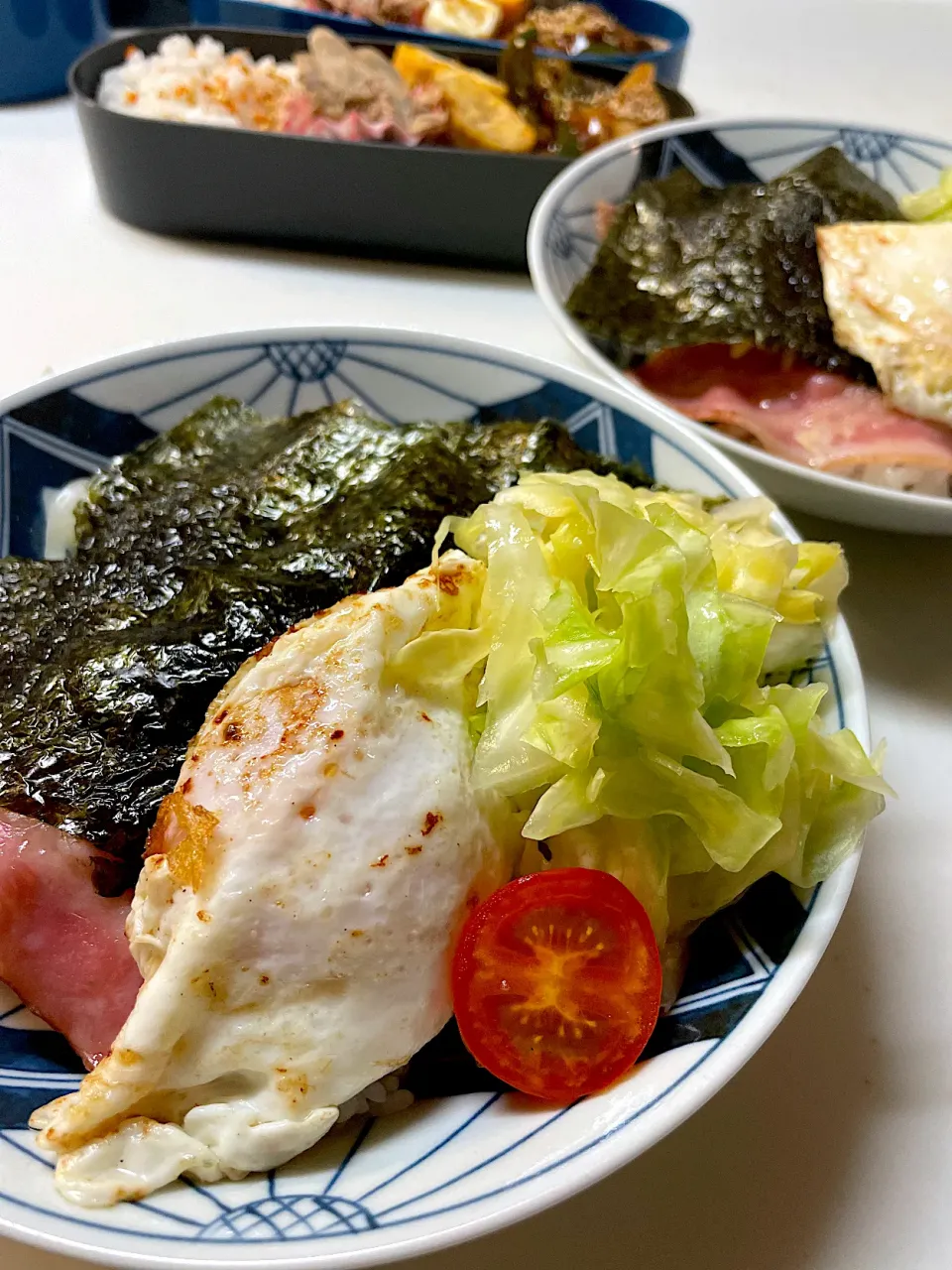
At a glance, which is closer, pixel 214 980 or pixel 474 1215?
pixel 474 1215

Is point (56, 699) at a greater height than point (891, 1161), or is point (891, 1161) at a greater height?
point (56, 699)

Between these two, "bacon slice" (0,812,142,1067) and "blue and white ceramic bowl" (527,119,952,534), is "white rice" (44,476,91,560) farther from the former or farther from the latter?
"blue and white ceramic bowl" (527,119,952,534)

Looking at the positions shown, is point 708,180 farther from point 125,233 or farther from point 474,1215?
point 474,1215

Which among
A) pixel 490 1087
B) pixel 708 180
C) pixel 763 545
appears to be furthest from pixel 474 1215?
pixel 708 180

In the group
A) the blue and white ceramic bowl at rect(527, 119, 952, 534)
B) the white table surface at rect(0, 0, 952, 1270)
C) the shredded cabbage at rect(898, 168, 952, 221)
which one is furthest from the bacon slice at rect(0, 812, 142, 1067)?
the shredded cabbage at rect(898, 168, 952, 221)

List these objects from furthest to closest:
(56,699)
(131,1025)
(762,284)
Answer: (762,284) < (56,699) < (131,1025)

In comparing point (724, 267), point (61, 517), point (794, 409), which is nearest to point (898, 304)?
point (794, 409)

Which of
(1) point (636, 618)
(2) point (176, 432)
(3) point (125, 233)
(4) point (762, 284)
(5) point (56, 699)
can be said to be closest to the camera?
(1) point (636, 618)
